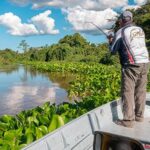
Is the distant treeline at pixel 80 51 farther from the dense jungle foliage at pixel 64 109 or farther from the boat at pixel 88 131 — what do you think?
the boat at pixel 88 131

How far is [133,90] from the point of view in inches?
169

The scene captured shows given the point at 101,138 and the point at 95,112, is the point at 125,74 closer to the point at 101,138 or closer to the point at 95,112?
the point at 95,112

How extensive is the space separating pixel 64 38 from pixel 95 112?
7580 cm

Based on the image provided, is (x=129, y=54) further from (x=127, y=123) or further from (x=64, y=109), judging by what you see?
(x=64, y=109)

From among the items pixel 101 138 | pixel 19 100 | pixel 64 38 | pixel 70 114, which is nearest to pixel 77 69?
pixel 19 100

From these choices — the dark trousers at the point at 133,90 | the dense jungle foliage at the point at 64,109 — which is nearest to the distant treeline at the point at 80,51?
the dense jungle foliage at the point at 64,109

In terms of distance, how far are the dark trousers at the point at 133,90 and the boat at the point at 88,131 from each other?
149 mm

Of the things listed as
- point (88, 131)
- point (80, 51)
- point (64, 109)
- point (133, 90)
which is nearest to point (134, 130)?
point (88, 131)

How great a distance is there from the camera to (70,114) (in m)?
5.82

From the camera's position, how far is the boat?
3080 mm

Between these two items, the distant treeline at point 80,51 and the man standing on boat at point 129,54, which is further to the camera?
the distant treeline at point 80,51

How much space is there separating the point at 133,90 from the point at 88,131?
2.67ft

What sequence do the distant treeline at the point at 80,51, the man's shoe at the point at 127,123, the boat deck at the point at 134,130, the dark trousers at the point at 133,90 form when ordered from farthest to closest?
the distant treeline at the point at 80,51 → the dark trousers at the point at 133,90 → the man's shoe at the point at 127,123 → the boat deck at the point at 134,130

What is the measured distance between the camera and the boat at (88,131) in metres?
3.08
